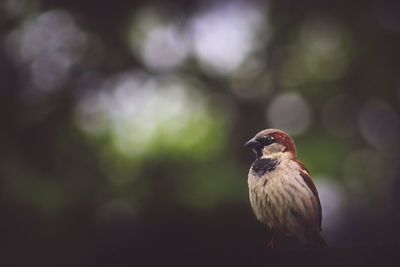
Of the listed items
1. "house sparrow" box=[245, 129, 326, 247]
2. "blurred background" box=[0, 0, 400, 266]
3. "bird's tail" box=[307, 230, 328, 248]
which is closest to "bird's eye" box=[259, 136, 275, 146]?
"house sparrow" box=[245, 129, 326, 247]

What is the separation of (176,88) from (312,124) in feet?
3.39

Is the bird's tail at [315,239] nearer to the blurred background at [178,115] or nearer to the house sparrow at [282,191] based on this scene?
the house sparrow at [282,191]

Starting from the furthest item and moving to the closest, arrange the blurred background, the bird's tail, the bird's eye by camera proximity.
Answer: the blurred background < the bird's eye < the bird's tail

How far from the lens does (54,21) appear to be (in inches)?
178

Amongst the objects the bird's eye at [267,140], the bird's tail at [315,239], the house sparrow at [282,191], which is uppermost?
the bird's eye at [267,140]

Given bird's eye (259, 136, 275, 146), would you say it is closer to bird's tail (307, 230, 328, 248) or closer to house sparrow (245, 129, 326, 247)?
house sparrow (245, 129, 326, 247)

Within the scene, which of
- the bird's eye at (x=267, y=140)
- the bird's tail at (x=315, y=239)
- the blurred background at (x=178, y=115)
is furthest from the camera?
the blurred background at (x=178, y=115)

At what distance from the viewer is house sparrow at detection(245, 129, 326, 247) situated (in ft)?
4.33

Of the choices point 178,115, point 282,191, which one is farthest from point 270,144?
point 178,115

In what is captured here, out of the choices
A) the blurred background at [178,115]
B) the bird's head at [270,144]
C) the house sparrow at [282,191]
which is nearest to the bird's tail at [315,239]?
the house sparrow at [282,191]

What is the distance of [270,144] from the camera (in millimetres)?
1439

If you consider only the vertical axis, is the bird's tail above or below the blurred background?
below

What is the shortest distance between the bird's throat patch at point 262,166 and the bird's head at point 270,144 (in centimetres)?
3

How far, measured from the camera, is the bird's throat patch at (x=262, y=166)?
59.2 inches
